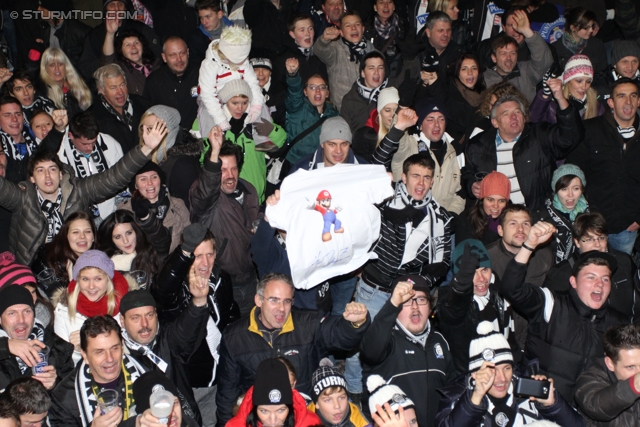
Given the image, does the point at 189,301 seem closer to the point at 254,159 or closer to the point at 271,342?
the point at 271,342

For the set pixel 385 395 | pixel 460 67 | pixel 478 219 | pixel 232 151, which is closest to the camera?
pixel 385 395

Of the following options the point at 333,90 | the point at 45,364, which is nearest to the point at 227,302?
the point at 45,364

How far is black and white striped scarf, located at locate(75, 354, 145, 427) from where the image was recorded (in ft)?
21.0

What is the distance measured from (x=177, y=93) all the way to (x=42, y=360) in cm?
399

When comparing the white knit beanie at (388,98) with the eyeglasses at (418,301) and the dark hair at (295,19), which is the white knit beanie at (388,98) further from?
the eyeglasses at (418,301)

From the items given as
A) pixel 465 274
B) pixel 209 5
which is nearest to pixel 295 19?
pixel 209 5

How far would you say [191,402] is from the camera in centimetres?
683

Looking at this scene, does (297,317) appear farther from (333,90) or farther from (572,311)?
(333,90)

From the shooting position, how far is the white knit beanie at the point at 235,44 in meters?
9.16

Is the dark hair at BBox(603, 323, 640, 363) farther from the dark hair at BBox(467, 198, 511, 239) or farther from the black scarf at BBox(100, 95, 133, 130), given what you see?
the black scarf at BBox(100, 95, 133, 130)

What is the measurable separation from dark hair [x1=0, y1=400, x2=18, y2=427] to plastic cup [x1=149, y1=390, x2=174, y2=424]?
82cm

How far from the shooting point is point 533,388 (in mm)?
6441

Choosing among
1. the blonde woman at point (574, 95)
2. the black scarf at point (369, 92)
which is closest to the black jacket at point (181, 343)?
the black scarf at point (369, 92)

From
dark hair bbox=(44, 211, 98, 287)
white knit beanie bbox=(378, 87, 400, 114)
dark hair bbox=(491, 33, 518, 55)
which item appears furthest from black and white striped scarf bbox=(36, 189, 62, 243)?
dark hair bbox=(491, 33, 518, 55)
